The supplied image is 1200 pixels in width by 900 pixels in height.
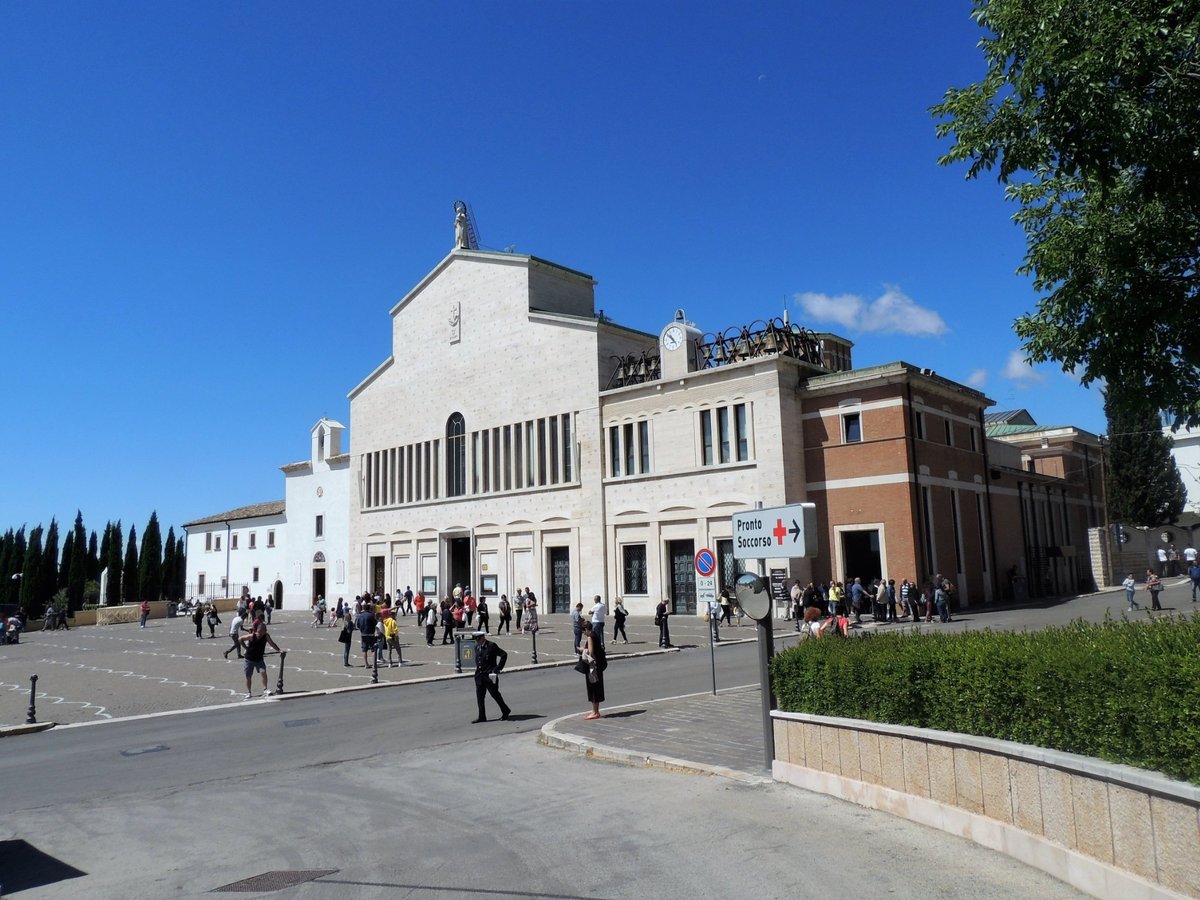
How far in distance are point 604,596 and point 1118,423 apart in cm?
3991

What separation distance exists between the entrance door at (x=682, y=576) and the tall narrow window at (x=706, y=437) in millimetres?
3898

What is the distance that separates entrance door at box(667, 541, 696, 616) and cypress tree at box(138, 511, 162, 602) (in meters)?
59.4

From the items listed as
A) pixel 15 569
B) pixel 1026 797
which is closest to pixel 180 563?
pixel 15 569

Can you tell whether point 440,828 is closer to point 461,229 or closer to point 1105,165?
point 1105,165

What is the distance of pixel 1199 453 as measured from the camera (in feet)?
215

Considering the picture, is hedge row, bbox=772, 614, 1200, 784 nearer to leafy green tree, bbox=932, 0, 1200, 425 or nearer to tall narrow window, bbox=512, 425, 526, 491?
leafy green tree, bbox=932, 0, 1200, 425

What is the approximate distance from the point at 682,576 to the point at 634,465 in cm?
584

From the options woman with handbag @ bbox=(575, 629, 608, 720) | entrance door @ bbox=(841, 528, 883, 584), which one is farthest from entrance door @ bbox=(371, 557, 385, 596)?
woman with handbag @ bbox=(575, 629, 608, 720)

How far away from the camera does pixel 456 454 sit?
5188 centimetres

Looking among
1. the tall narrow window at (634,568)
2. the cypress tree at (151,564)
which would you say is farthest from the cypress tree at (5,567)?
the tall narrow window at (634,568)

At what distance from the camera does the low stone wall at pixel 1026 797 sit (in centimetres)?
531

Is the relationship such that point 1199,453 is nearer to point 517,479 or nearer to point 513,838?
point 517,479

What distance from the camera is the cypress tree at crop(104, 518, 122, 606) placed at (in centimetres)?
8088

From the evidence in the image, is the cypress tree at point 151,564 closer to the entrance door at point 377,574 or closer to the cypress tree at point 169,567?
the cypress tree at point 169,567
